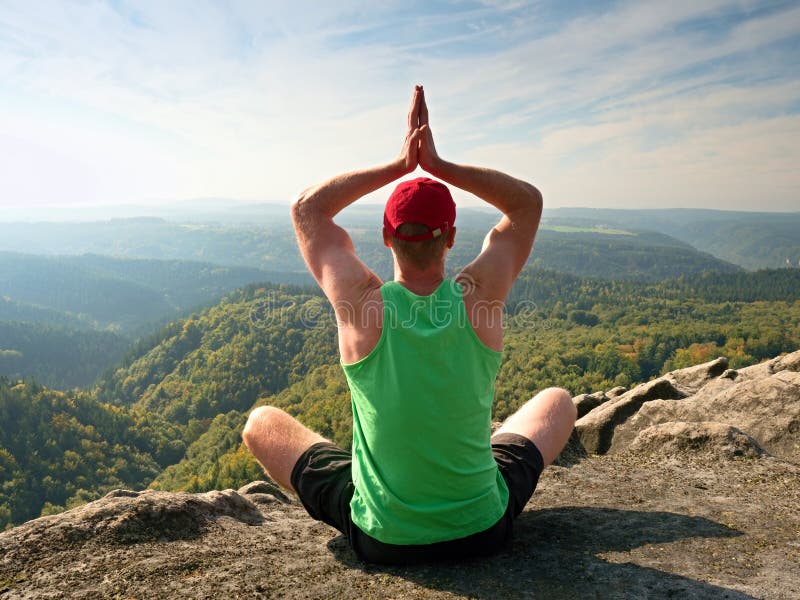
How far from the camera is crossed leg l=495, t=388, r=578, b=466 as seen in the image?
4469 millimetres

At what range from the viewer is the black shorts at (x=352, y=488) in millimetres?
3512

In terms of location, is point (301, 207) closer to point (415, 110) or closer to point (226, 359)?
point (415, 110)

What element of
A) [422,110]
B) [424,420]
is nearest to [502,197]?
[422,110]

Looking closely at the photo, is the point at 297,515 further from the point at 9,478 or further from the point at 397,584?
the point at 9,478

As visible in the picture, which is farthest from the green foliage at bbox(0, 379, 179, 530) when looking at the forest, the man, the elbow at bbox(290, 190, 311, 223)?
the elbow at bbox(290, 190, 311, 223)

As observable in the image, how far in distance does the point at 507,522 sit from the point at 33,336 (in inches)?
7950

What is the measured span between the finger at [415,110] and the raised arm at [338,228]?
106mm

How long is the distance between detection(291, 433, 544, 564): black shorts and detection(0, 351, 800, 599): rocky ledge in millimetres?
119

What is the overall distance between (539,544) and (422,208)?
273 centimetres

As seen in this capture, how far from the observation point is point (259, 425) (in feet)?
14.2

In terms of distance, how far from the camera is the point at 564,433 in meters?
4.64

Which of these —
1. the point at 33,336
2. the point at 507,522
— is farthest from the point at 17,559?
the point at 33,336

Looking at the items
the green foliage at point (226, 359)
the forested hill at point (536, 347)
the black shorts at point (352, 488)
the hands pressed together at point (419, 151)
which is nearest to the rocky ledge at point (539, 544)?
the black shorts at point (352, 488)

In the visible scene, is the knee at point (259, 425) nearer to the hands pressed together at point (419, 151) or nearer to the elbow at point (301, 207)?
the elbow at point (301, 207)
